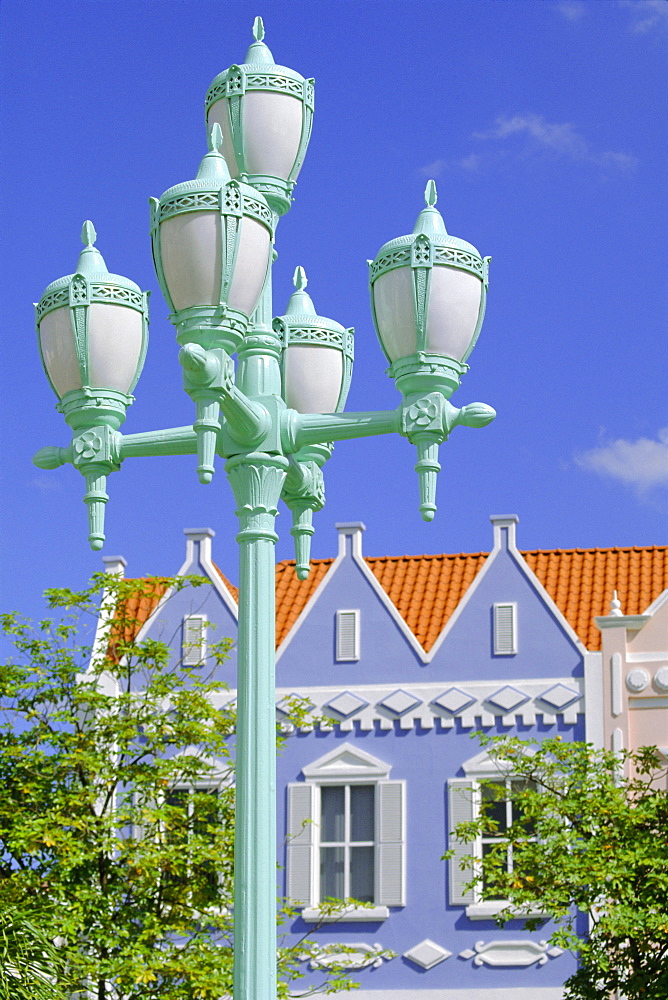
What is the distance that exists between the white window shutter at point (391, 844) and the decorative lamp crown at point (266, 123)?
49.2 feet

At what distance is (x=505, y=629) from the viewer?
2144cm

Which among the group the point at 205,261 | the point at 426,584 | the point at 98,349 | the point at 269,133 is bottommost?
the point at 98,349

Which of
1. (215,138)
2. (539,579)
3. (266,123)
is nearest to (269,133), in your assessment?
(266,123)

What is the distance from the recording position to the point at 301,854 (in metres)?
21.0

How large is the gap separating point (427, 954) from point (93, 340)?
1549 cm

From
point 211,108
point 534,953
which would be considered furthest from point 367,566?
point 211,108

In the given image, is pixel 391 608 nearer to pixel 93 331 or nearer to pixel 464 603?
pixel 464 603

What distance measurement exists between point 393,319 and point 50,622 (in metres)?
11.4

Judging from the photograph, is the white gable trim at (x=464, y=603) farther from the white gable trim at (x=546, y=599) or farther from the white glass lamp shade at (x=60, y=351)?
the white glass lamp shade at (x=60, y=351)

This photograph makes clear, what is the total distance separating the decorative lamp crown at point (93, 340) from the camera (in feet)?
21.7

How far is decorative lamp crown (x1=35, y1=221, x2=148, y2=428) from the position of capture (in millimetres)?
6621

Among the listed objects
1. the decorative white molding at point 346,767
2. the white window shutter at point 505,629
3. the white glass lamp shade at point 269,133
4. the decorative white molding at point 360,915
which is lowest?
the decorative white molding at point 360,915

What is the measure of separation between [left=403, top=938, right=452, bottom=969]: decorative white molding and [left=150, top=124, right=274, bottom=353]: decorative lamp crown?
1603 cm

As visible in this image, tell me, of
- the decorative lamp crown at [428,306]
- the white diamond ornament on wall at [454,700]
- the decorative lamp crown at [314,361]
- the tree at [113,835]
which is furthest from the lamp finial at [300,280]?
the white diamond ornament on wall at [454,700]
